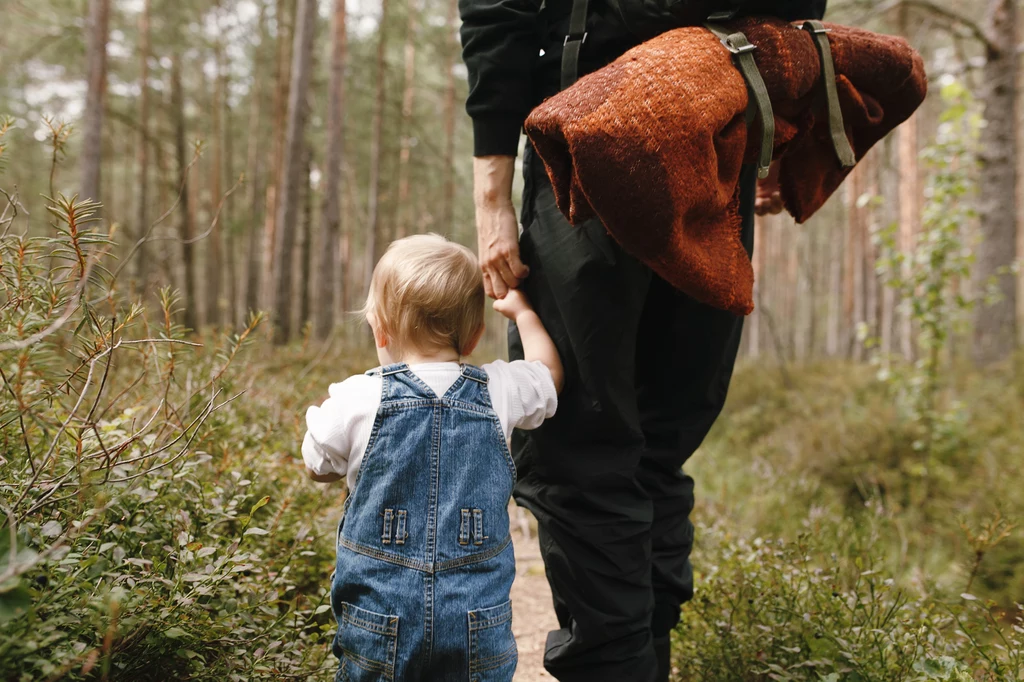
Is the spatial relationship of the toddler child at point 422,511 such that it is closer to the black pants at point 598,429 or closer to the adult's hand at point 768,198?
the black pants at point 598,429

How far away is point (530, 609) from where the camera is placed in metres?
2.79

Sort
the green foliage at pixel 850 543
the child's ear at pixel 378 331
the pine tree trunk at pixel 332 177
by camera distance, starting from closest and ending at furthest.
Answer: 1. the child's ear at pixel 378 331
2. the green foliage at pixel 850 543
3. the pine tree trunk at pixel 332 177

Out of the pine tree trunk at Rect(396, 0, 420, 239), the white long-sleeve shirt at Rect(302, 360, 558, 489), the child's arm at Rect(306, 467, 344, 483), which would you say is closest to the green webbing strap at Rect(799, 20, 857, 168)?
the white long-sleeve shirt at Rect(302, 360, 558, 489)

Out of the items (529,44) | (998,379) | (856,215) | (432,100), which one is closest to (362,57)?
(432,100)

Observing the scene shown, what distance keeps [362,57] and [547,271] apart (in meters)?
15.2

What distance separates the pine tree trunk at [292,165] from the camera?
28.8ft

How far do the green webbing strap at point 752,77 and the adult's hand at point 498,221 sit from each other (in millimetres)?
554

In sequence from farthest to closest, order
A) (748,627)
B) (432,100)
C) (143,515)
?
(432,100) < (748,627) < (143,515)

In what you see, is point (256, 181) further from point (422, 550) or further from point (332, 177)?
point (422, 550)

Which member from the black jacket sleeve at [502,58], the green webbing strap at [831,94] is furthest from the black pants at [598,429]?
the green webbing strap at [831,94]

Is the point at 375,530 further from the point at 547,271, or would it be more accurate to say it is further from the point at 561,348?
the point at 547,271

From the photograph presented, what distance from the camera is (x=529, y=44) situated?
159 cm

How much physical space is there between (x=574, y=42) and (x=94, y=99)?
8192mm

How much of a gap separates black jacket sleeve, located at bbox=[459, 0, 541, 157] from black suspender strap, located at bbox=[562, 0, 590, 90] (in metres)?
0.12
